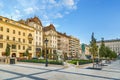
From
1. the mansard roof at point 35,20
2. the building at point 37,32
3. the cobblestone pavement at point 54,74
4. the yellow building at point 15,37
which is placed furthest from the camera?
the mansard roof at point 35,20

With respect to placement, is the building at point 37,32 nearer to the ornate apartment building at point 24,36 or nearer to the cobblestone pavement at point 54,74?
the ornate apartment building at point 24,36

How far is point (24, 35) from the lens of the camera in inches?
2163

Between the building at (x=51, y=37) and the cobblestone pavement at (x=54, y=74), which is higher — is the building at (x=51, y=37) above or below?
above

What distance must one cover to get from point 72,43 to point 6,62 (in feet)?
272

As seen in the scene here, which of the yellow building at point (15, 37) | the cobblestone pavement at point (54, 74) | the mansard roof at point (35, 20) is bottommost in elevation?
the cobblestone pavement at point (54, 74)

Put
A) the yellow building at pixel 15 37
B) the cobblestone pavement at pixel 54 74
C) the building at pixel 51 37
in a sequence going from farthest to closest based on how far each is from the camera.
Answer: the building at pixel 51 37 → the yellow building at pixel 15 37 → the cobblestone pavement at pixel 54 74

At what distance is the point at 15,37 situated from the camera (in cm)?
5094

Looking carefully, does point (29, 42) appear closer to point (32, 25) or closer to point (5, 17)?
point (32, 25)

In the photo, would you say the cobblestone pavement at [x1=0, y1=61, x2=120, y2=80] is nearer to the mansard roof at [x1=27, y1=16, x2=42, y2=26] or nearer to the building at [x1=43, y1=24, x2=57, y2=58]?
the mansard roof at [x1=27, y1=16, x2=42, y2=26]

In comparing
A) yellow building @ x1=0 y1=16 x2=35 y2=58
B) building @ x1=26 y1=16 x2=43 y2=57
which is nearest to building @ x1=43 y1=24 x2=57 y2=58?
building @ x1=26 y1=16 x2=43 y2=57

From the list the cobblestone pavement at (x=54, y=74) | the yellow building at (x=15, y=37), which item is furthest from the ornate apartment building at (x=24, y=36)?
the cobblestone pavement at (x=54, y=74)

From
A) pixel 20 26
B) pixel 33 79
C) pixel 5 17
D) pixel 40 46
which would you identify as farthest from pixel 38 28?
pixel 33 79

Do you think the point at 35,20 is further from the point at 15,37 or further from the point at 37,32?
the point at 15,37

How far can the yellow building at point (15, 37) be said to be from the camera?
151 ft
